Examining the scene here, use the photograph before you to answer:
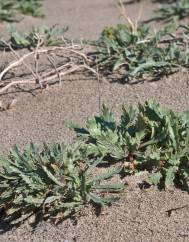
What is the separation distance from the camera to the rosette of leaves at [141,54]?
4.21m

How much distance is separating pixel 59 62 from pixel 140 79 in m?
0.71

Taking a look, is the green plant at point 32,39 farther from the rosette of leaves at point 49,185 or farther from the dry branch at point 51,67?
the rosette of leaves at point 49,185

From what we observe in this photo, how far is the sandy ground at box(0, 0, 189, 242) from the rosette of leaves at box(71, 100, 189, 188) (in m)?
0.10

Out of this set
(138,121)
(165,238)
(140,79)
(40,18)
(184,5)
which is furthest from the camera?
(40,18)

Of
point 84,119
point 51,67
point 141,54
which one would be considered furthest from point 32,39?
point 84,119

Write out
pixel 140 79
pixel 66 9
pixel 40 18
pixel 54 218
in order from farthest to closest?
pixel 66 9 → pixel 40 18 → pixel 140 79 → pixel 54 218

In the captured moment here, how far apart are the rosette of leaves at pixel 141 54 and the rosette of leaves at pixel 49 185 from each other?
1393 mm

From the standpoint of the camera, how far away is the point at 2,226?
2885mm

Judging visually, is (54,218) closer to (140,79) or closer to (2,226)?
(2,226)

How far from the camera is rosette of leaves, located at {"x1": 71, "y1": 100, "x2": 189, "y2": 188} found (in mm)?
2895

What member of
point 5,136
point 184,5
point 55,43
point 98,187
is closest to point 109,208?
point 98,187

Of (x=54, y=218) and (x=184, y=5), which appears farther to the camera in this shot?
(x=184, y=5)

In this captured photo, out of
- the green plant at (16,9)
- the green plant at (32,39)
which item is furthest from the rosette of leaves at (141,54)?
the green plant at (16,9)

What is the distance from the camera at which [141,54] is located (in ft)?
14.4
